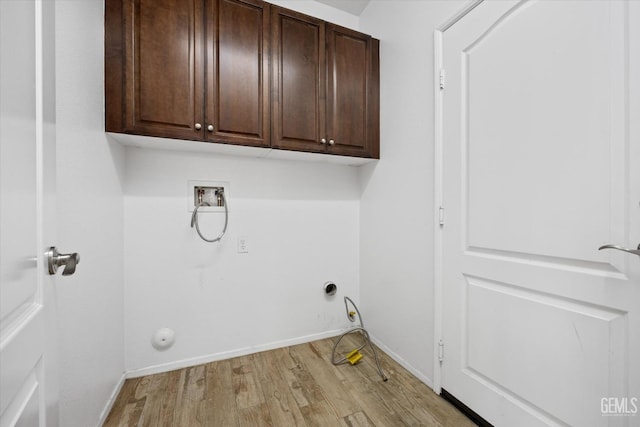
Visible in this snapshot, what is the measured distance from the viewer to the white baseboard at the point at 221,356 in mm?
1646

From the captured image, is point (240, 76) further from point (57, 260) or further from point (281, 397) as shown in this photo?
point (281, 397)

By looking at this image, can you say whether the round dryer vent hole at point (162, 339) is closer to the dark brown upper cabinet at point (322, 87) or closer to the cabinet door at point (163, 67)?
the cabinet door at point (163, 67)

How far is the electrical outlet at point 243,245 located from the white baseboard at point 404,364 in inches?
47.9

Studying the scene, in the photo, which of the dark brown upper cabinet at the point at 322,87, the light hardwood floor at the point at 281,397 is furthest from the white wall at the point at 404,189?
the light hardwood floor at the point at 281,397

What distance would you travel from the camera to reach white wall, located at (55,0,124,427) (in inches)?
38.0

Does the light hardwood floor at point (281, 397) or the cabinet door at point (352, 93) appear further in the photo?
the cabinet door at point (352, 93)

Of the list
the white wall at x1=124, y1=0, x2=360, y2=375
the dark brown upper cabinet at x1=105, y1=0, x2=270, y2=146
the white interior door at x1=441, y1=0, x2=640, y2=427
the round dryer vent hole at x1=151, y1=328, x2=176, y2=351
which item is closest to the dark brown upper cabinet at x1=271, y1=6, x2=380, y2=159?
the dark brown upper cabinet at x1=105, y1=0, x2=270, y2=146

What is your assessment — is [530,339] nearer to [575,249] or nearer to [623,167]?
[575,249]

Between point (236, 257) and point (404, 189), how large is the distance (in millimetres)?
1281

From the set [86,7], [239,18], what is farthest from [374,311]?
[86,7]

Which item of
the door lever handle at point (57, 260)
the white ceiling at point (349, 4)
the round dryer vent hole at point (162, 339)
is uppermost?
the white ceiling at point (349, 4)

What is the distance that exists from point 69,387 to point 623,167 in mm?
2118

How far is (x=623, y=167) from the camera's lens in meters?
0.84

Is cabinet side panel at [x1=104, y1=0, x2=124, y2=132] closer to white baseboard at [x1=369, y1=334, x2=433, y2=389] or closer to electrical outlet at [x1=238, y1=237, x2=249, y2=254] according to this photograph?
electrical outlet at [x1=238, y1=237, x2=249, y2=254]
